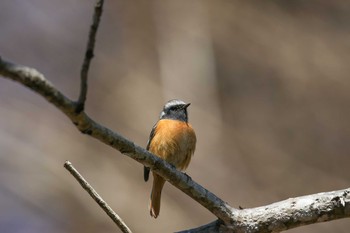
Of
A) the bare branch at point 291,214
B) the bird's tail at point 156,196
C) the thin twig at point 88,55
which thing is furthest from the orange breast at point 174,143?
the thin twig at point 88,55

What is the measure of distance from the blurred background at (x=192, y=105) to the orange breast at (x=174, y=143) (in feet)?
8.48

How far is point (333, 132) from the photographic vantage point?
7.29m

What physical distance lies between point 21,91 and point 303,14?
12.8 feet

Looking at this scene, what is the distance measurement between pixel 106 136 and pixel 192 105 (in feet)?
16.5

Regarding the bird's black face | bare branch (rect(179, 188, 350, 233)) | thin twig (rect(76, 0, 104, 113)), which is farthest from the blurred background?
thin twig (rect(76, 0, 104, 113))

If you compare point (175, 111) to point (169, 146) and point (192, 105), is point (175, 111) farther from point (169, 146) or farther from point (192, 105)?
point (192, 105)

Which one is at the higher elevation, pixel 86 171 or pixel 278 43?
pixel 278 43

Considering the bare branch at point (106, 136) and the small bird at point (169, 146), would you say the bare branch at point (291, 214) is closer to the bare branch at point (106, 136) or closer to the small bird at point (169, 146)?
the bare branch at point (106, 136)

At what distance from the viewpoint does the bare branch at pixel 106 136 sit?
1969 mm

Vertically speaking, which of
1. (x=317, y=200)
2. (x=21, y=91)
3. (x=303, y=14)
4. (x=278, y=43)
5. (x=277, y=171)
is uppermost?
(x=303, y=14)

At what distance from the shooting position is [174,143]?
418 centimetres

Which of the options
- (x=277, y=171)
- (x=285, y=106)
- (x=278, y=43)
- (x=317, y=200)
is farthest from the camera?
(x=278, y=43)

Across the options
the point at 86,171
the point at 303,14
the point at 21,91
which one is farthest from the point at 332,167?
the point at 21,91

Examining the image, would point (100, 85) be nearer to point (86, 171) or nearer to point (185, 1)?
point (86, 171)
